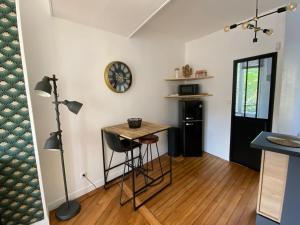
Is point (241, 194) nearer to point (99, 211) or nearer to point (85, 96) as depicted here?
point (99, 211)

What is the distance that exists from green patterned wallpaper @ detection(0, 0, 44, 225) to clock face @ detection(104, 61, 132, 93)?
109cm

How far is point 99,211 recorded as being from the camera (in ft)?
6.32

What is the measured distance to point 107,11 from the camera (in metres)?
1.85

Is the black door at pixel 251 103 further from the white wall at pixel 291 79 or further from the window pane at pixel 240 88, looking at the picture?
the white wall at pixel 291 79

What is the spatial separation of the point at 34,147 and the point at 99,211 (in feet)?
3.53

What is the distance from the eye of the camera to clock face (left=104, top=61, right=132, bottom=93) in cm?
236

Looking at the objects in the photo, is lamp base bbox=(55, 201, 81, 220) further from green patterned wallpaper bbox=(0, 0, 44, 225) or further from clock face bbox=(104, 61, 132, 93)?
clock face bbox=(104, 61, 132, 93)

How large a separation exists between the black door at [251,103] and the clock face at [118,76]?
1923 mm

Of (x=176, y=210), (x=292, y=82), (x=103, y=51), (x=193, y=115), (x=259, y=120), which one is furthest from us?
(x=193, y=115)

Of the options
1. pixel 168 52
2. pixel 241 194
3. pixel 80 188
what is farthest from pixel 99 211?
pixel 168 52

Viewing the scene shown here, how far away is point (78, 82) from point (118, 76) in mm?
621

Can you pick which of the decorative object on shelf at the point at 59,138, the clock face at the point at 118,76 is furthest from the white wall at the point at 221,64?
the decorative object on shelf at the point at 59,138

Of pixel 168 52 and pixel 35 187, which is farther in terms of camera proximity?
pixel 168 52

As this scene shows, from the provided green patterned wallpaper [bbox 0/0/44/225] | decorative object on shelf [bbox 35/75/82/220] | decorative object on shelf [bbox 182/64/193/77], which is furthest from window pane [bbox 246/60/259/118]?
green patterned wallpaper [bbox 0/0/44/225]
